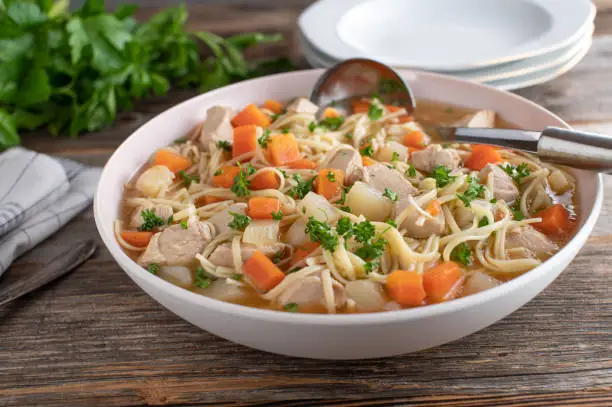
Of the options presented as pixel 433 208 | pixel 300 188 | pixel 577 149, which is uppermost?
pixel 577 149

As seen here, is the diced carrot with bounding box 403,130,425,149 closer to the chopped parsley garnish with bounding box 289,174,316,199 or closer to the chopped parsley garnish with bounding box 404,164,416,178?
the chopped parsley garnish with bounding box 404,164,416,178

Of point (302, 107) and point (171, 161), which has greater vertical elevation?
point (302, 107)

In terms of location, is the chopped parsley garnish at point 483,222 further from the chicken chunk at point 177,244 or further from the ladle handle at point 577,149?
the chicken chunk at point 177,244

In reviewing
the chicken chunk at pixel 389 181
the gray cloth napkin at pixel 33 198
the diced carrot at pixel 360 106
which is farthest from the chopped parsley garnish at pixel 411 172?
the gray cloth napkin at pixel 33 198

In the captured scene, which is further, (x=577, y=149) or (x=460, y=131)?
(x=460, y=131)

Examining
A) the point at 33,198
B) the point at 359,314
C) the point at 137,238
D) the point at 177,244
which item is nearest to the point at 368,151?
the point at 177,244

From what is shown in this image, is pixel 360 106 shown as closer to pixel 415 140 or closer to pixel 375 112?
pixel 375 112

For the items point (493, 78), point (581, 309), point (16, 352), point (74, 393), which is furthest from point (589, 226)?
point (16, 352)
